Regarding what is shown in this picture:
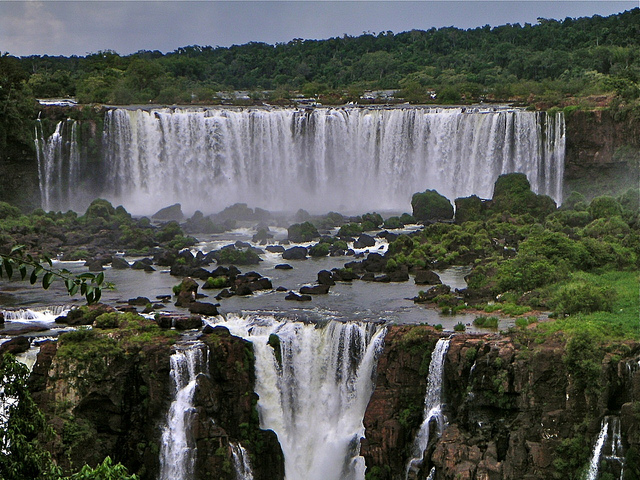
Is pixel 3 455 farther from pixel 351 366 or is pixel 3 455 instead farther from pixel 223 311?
pixel 223 311

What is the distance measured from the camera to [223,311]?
31141mm

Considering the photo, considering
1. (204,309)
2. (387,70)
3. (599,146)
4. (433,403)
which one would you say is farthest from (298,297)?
A: (387,70)

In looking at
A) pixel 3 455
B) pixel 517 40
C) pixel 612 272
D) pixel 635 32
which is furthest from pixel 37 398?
pixel 517 40

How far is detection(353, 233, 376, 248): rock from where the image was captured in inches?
1660

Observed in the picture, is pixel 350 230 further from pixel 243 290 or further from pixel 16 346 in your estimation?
pixel 16 346

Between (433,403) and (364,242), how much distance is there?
17.0 meters

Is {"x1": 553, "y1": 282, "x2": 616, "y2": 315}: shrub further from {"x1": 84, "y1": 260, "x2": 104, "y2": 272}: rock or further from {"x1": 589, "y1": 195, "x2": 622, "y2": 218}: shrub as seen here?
{"x1": 84, "y1": 260, "x2": 104, "y2": 272}: rock

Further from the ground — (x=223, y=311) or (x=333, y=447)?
(x=223, y=311)

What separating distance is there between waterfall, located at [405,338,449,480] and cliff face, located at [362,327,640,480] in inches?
7.3

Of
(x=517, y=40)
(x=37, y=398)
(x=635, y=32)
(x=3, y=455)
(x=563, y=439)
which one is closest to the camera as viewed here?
(x=3, y=455)

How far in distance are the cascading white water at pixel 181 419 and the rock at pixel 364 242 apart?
1661 cm

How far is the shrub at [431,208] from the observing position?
48.6 meters

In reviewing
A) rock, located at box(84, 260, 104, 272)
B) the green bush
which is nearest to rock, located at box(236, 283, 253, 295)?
the green bush

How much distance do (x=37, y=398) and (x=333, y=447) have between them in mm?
7790
